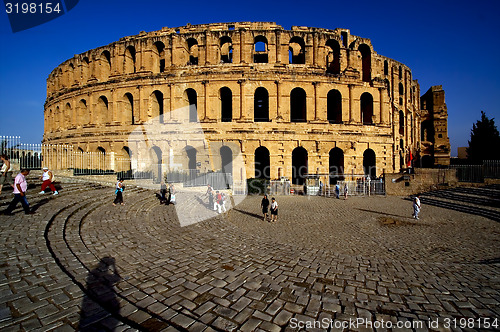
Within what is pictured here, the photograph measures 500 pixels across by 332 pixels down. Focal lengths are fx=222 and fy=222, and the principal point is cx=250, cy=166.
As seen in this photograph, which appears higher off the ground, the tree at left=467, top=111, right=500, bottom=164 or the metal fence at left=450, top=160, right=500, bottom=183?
the tree at left=467, top=111, right=500, bottom=164

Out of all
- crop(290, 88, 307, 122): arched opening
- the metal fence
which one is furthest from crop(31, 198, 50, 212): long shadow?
the metal fence

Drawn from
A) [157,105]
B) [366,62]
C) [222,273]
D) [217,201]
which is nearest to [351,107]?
[366,62]

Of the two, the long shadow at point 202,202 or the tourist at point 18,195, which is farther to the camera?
the long shadow at point 202,202

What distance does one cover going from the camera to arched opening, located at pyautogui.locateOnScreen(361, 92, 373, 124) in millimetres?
21859

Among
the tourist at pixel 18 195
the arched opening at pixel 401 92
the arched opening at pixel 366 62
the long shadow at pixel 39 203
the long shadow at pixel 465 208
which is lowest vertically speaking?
the long shadow at pixel 465 208

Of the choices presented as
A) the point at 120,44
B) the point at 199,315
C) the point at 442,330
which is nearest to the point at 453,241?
the point at 442,330

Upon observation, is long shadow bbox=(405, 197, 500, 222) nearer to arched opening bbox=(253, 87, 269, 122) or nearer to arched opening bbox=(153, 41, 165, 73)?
arched opening bbox=(253, 87, 269, 122)

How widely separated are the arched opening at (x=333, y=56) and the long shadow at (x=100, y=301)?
904 inches

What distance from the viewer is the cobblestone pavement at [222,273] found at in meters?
2.96

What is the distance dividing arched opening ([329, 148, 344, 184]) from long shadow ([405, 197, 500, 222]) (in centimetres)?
652

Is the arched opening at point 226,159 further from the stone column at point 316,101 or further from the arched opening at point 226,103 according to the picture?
the stone column at point 316,101

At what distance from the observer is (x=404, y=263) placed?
198 inches

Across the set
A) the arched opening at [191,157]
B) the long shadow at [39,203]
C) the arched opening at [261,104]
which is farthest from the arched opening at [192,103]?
the long shadow at [39,203]

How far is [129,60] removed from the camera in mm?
22609
